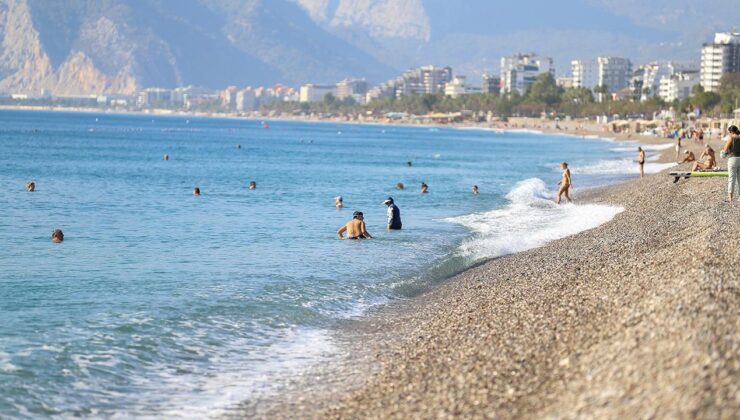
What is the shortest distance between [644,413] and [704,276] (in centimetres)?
492

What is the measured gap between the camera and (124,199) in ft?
125

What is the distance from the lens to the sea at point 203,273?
39.5 ft

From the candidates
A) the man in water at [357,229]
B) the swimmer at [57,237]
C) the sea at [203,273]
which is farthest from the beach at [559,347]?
the swimmer at [57,237]

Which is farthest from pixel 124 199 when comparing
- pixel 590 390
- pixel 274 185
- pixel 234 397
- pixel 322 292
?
pixel 590 390

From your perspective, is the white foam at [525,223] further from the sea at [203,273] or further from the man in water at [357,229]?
the man in water at [357,229]

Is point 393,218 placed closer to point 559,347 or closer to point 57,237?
point 57,237

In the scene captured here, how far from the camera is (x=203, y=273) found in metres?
19.6

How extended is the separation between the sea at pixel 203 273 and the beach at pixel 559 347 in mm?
888

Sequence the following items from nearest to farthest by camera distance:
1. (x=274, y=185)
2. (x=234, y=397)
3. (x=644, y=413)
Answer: (x=644, y=413) → (x=234, y=397) → (x=274, y=185)

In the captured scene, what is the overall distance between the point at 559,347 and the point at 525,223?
18.0 meters

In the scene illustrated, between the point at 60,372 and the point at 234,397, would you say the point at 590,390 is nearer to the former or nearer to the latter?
the point at 234,397

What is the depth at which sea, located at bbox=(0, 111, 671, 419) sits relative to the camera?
39.5 feet

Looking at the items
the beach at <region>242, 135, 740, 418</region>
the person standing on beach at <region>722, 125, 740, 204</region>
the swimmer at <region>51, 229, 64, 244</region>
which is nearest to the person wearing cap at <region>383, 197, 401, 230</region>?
the swimmer at <region>51, 229, 64, 244</region>

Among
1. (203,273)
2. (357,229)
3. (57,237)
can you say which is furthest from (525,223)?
(57,237)
